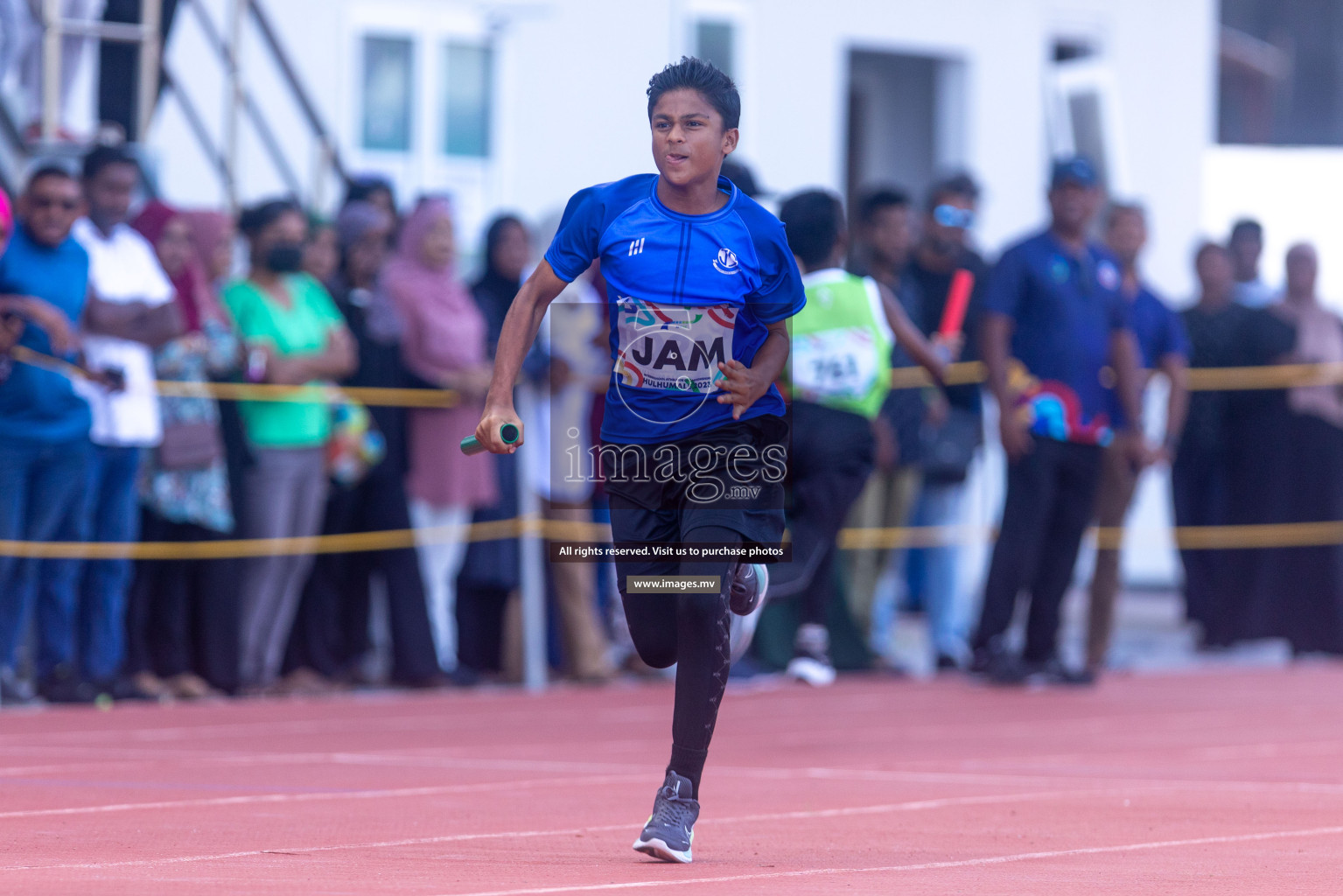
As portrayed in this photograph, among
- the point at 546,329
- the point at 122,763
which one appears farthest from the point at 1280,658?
the point at 122,763

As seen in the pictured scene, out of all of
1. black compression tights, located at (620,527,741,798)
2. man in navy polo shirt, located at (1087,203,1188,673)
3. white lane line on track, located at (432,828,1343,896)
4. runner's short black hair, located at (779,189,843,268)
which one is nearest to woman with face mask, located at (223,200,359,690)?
runner's short black hair, located at (779,189,843,268)

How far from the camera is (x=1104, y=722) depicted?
985 cm

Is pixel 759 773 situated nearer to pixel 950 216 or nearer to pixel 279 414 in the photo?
pixel 279 414

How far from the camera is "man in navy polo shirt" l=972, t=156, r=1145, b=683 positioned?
11.3 metres

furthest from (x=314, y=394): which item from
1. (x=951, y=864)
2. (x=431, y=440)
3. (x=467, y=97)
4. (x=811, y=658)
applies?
(x=951, y=864)

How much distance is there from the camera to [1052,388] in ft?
37.3

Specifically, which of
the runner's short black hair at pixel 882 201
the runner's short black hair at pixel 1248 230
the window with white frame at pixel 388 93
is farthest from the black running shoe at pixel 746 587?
the window with white frame at pixel 388 93

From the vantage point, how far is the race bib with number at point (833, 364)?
9328 mm

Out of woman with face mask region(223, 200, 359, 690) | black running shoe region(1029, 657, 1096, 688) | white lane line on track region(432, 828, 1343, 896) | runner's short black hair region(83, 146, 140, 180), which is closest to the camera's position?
white lane line on track region(432, 828, 1343, 896)

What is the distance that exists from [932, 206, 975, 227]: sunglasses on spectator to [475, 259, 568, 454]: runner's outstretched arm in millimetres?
7315

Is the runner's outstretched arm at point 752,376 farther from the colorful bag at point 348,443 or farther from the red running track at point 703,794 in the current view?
the colorful bag at point 348,443

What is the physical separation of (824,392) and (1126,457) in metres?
3.23

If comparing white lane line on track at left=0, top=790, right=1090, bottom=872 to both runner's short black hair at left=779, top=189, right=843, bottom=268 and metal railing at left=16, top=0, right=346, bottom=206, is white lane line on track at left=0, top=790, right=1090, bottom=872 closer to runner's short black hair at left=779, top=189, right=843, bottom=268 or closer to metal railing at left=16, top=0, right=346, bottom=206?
runner's short black hair at left=779, top=189, right=843, bottom=268

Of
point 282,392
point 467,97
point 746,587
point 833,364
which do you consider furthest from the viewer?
point 467,97
